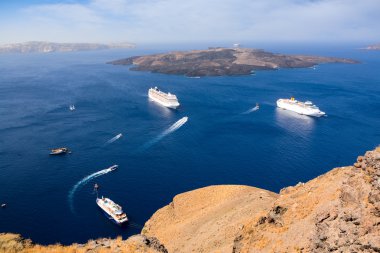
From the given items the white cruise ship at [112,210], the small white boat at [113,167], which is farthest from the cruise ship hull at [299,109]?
the white cruise ship at [112,210]

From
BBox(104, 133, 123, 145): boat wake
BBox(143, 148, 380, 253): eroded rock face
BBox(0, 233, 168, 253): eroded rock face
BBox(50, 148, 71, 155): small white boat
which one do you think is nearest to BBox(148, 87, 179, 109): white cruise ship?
BBox(104, 133, 123, 145): boat wake

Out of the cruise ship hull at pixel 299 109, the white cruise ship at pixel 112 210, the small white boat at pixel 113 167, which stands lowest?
the white cruise ship at pixel 112 210

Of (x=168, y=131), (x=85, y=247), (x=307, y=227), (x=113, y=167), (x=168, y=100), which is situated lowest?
(x=113, y=167)

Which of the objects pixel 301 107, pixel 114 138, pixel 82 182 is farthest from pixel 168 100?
pixel 82 182

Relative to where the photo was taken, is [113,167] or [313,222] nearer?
[313,222]

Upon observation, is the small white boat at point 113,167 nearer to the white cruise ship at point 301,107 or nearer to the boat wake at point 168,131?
the boat wake at point 168,131

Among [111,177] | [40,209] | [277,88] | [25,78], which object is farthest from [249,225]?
[25,78]

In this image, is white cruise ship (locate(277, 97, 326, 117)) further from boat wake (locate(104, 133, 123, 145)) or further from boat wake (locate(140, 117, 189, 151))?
boat wake (locate(104, 133, 123, 145))

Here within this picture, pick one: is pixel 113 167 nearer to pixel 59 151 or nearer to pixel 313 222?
pixel 59 151
